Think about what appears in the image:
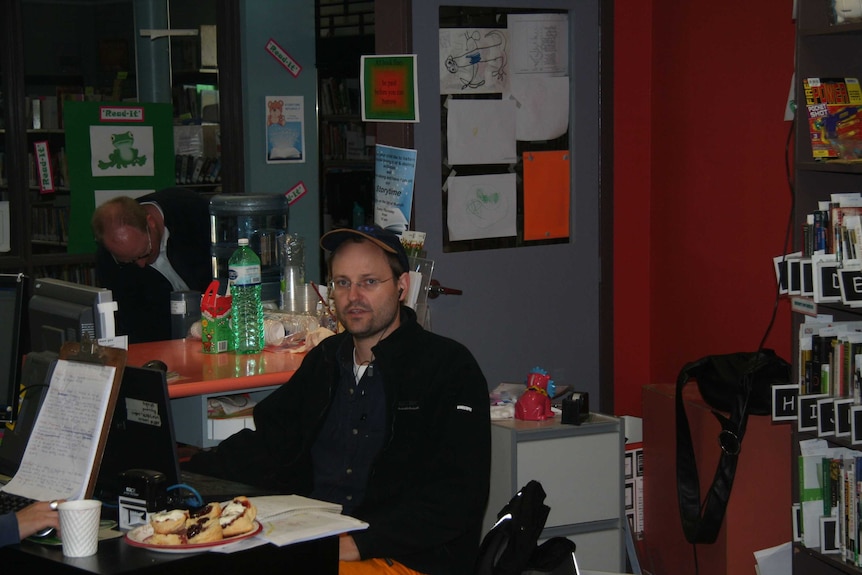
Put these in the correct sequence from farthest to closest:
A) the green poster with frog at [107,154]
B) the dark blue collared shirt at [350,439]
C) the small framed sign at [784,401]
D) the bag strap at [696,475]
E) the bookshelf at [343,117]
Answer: the bookshelf at [343,117] → the green poster with frog at [107,154] → the bag strap at [696,475] → the small framed sign at [784,401] → the dark blue collared shirt at [350,439]

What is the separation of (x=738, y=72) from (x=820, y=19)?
0.91 m

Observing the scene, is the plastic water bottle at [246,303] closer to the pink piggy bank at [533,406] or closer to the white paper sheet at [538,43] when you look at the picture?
the pink piggy bank at [533,406]

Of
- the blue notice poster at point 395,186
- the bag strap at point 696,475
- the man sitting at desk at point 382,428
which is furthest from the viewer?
the blue notice poster at point 395,186

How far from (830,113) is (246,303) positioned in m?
2.00

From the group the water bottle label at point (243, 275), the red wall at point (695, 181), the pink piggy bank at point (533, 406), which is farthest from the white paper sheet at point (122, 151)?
the pink piggy bank at point (533, 406)

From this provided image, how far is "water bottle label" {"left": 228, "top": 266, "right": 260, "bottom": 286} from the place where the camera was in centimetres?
390

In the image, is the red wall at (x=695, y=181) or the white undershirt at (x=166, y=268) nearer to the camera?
the red wall at (x=695, y=181)

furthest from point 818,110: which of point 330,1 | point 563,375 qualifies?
point 330,1

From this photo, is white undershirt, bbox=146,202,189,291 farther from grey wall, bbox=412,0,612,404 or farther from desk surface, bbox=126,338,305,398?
grey wall, bbox=412,0,612,404

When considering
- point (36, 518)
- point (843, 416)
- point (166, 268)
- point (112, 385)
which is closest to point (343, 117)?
point (166, 268)

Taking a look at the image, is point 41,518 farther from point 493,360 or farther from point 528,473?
point 493,360

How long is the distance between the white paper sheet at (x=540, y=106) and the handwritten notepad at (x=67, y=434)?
106 inches

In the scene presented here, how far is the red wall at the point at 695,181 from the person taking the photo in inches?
167

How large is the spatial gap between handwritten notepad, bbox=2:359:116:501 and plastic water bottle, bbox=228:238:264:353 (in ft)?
5.04
